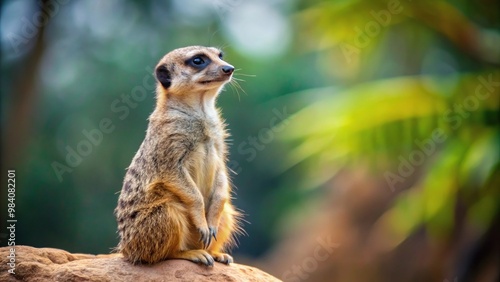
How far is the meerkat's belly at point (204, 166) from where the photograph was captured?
3371mm

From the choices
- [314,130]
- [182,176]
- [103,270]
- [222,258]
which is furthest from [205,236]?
[314,130]

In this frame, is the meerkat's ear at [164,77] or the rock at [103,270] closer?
the rock at [103,270]

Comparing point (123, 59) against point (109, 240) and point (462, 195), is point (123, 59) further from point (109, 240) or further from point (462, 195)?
point (462, 195)

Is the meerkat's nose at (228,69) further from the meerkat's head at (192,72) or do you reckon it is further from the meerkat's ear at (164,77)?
the meerkat's ear at (164,77)

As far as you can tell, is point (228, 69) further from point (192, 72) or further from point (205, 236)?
point (205, 236)

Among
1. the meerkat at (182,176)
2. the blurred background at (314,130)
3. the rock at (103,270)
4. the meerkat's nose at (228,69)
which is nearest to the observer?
the rock at (103,270)

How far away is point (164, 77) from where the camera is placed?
3.53m

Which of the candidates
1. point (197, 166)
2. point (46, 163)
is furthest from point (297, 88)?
point (197, 166)

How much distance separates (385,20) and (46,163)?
4.49 m

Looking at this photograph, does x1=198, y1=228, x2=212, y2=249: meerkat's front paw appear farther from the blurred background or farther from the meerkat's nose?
the blurred background

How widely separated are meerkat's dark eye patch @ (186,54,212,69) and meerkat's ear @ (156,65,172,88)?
0.41 feet

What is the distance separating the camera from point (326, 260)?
791 cm

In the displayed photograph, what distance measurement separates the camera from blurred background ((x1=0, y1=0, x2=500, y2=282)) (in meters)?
6.25

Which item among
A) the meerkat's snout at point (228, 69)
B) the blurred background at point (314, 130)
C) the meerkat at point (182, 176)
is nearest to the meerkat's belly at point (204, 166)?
the meerkat at point (182, 176)
